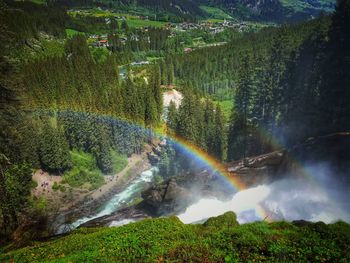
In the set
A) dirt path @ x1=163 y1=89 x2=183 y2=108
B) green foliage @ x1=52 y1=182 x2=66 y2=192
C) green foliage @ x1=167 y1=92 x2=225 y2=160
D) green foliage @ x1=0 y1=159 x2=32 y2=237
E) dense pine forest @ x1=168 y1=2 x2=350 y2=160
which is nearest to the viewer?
green foliage @ x1=0 y1=159 x2=32 y2=237

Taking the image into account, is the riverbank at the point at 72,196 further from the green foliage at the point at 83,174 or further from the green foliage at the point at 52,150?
the green foliage at the point at 52,150

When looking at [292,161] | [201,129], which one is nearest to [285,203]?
[292,161]

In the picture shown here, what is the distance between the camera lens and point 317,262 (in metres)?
17.5

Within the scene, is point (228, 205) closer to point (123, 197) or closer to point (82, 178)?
point (123, 197)

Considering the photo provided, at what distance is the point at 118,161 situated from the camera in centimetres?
8238

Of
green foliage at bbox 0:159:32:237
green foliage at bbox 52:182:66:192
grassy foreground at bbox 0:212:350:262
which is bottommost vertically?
green foliage at bbox 52:182:66:192

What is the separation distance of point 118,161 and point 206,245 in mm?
64565

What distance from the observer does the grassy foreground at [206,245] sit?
18.5m

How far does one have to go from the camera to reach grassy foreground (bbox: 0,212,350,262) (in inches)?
727

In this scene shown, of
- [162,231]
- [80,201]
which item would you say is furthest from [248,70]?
[162,231]

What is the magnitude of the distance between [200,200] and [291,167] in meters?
14.6

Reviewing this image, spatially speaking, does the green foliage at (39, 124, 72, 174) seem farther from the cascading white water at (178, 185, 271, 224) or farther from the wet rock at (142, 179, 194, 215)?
the cascading white water at (178, 185, 271, 224)

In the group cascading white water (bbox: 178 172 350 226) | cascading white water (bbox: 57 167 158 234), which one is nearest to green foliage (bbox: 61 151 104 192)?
cascading white water (bbox: 57 167 158 234)

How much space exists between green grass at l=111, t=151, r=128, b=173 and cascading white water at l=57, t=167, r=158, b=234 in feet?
16.9
